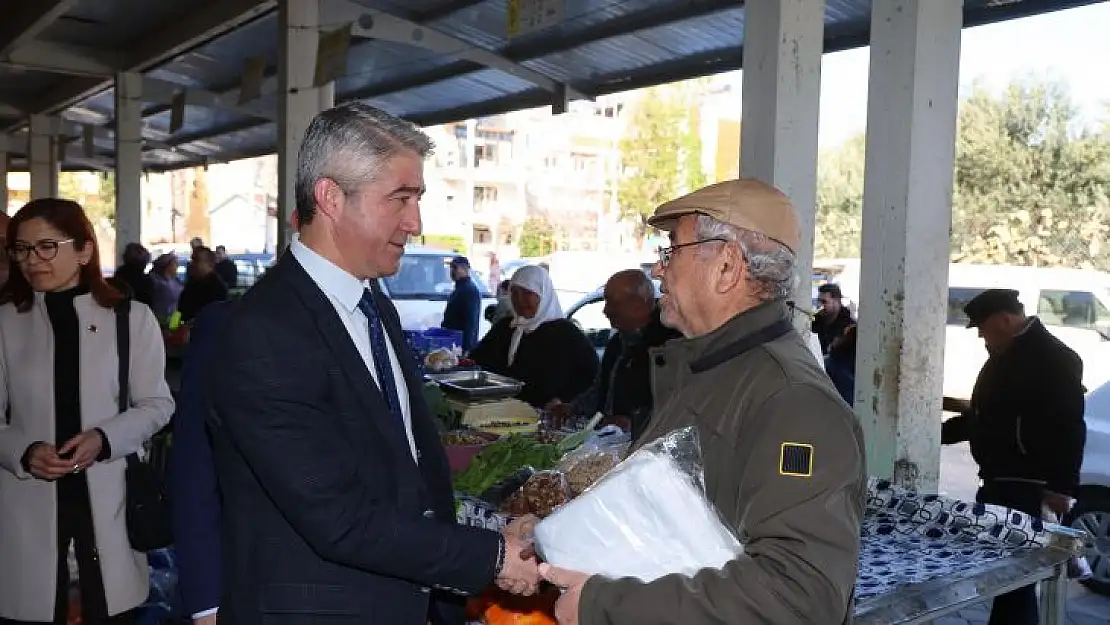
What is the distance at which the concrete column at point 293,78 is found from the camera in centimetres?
802

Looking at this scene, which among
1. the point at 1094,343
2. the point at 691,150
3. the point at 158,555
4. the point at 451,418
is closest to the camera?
the point at 158,555

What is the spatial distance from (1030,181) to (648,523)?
A: 29247 millimetres

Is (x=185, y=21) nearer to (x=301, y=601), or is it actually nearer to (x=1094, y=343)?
(x=301, y=601)

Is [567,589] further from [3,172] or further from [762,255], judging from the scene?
[3,172]

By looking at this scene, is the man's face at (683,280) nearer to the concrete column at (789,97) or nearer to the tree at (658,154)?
the concrete column at (789,97)

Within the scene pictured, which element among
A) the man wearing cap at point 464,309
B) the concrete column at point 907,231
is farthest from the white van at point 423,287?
the concrete column at point 907,231

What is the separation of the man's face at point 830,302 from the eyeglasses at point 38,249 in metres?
8.65

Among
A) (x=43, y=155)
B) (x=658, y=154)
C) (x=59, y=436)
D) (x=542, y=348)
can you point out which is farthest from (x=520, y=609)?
(x=658, y=154)

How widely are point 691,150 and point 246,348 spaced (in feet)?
145

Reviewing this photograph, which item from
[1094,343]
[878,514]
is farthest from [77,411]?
[1094,343]

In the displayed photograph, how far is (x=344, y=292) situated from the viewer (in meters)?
1.97

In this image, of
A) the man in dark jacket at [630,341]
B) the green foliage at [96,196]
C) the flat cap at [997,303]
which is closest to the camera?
the man in dark jacket at [630,341]

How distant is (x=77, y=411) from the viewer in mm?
3074

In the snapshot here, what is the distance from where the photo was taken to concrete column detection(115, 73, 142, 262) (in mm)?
13555
